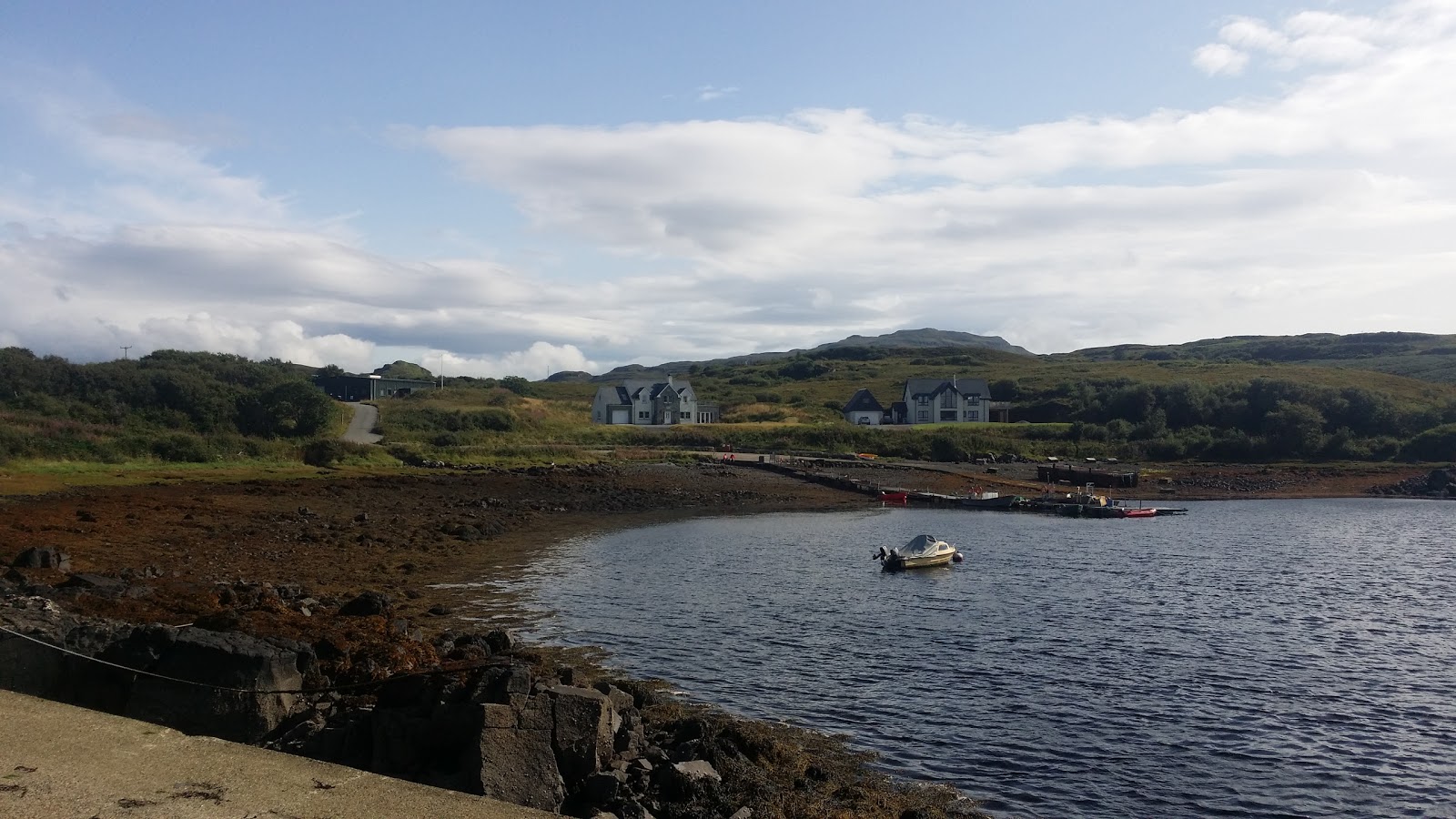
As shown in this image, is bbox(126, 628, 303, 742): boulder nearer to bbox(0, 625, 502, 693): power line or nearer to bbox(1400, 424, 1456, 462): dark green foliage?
bbox(0, 625, 502, 693): power line

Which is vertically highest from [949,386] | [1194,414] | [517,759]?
[949,386]

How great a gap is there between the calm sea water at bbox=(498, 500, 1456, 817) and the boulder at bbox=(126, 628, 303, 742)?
8.43 meters

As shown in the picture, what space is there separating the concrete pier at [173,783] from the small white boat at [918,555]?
2848 centimetres

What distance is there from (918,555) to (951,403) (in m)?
93.2

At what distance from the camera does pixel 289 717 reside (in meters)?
13.5

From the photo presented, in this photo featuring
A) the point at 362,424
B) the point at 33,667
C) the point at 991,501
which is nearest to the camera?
the point at 33,667

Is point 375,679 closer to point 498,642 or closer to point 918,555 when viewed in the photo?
point 498,642

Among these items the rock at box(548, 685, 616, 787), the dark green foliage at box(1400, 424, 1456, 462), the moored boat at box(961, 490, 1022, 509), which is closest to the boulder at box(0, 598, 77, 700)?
the rock at box(548, 685, 616, 787)

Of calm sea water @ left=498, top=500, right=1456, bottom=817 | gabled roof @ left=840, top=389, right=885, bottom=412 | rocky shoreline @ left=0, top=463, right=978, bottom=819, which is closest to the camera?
rocky shoreline @ left=0, top=463, right=978, bottom=819

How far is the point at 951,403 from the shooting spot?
12838cm

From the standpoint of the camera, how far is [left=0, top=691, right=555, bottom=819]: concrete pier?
9.37 meters

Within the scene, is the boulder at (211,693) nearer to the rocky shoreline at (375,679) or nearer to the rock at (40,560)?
the rocky shoreline at (375,679)

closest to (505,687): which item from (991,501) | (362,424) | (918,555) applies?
(918,555)

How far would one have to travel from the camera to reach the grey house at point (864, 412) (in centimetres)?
13062
